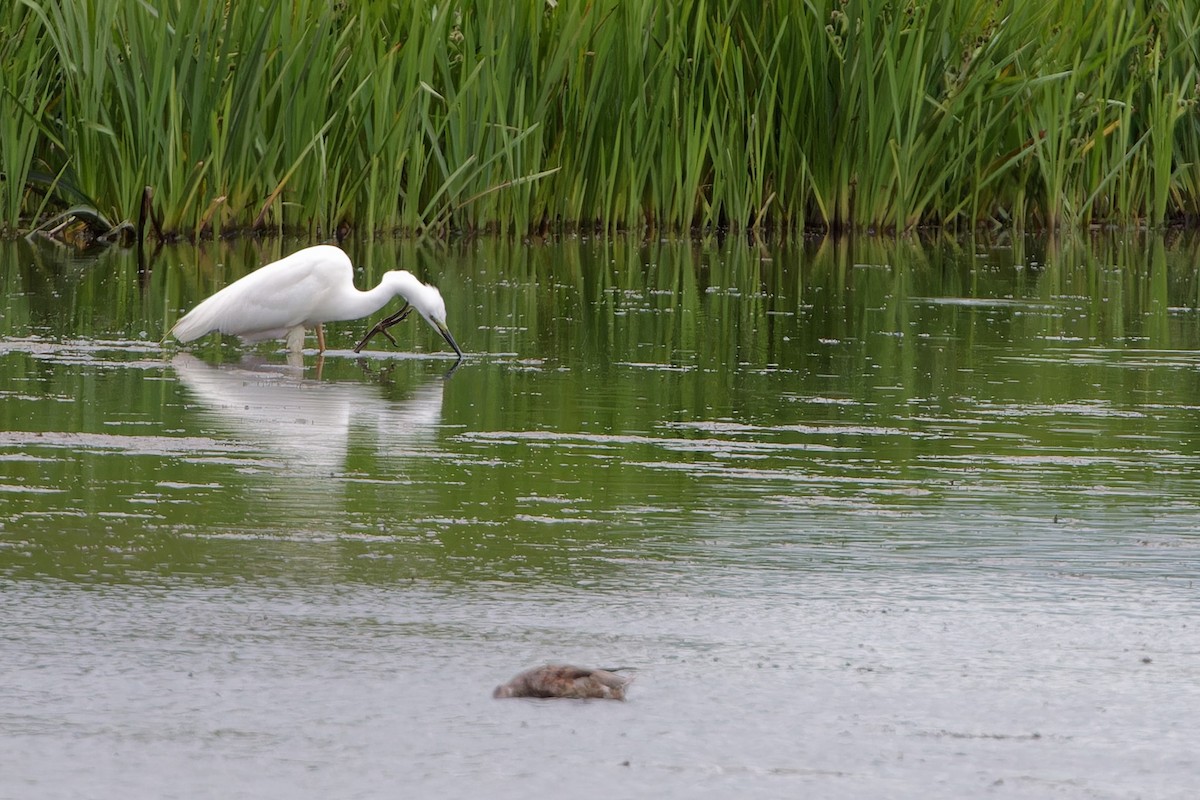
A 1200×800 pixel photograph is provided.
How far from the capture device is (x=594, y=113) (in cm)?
1403

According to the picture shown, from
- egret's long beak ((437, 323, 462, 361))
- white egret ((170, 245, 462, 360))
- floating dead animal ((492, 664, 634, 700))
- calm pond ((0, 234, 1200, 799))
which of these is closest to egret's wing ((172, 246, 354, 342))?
white egret ((170, 245, 462, 360))

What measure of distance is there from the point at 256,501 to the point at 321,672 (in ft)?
4.57

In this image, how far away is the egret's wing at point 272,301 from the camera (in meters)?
7.90

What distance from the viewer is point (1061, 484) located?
16.5 ft

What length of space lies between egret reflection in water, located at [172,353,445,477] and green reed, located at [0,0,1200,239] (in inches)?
211

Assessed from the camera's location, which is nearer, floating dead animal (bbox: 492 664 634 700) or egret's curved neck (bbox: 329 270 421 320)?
floating dead animal (bbox: 492 664 634 700)

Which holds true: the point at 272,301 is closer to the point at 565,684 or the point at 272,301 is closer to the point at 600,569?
the point at 600,569

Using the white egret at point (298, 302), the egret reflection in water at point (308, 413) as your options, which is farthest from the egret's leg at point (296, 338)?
the egret reflection in water at point (308, 413)

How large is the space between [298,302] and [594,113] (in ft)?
20.9

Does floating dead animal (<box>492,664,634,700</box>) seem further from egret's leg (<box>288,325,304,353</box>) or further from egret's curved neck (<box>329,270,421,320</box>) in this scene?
Result: egret's leg (<box>288,325,304,353</box>)

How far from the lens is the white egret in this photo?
7875 millimetres

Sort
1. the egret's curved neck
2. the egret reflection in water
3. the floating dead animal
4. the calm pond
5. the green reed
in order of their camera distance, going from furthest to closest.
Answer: the green reed < the egret's curved neck < the egret reflection in water < the floating dead animal < the calm pond

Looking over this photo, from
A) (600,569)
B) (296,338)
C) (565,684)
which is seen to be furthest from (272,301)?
(565,684)

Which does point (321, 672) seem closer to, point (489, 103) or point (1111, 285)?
point (1111, 285)
